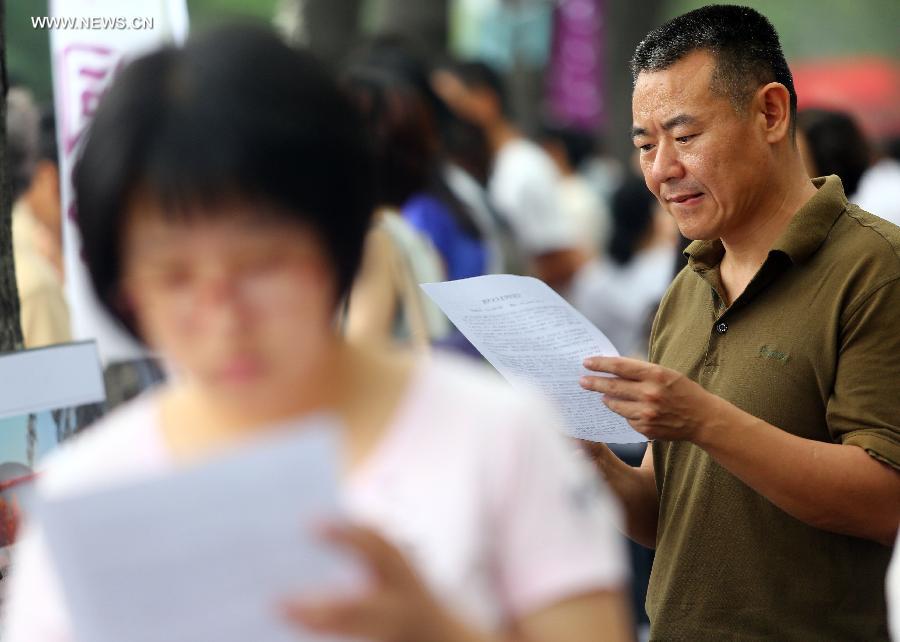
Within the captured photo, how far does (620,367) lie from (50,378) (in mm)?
1151

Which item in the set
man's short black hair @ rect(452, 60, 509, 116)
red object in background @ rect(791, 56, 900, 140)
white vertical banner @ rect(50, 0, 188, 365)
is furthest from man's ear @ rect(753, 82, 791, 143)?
red object in background @ rect(791, 56, 900, 140)

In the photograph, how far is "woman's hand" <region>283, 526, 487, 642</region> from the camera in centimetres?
98

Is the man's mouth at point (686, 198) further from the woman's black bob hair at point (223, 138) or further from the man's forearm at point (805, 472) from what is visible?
the woman's black bob hair at point (223, 138)

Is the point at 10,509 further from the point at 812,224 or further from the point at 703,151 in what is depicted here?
the point at 812,224

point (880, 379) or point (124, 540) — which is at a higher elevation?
point (124, 540)

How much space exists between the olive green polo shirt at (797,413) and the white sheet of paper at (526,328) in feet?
1.12

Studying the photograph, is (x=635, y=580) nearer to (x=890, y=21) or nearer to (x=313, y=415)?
(x=313, y=415)

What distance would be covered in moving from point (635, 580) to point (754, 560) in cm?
287

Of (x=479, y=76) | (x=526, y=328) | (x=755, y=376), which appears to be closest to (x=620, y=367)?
(x=526, y=328)

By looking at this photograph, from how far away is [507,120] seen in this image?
7305mm

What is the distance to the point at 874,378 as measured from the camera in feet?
6.90

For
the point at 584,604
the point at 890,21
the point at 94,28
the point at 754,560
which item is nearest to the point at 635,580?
the point at 754,560

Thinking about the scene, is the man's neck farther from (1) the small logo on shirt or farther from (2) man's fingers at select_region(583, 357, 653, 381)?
(2) man's fingers at select_region(583, 357, 653, 381)

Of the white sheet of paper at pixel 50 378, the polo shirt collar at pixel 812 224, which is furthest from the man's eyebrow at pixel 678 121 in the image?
the white sheet of paper at pixel 50 378
